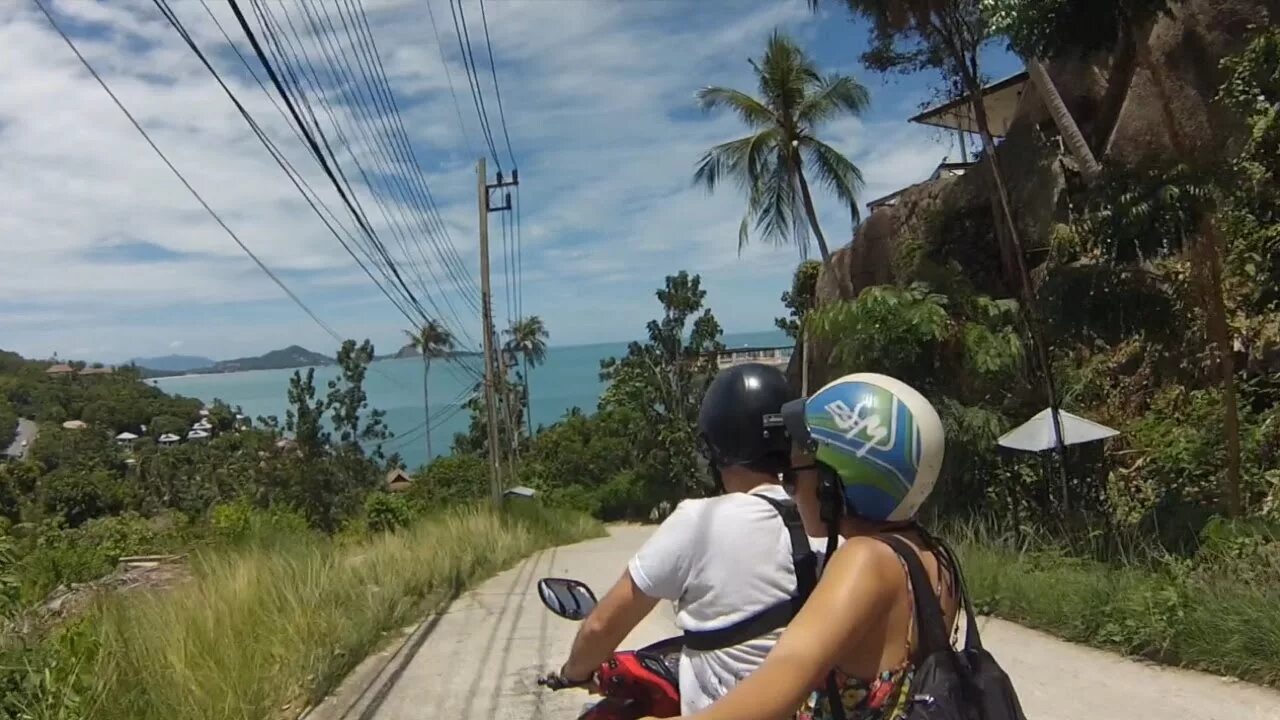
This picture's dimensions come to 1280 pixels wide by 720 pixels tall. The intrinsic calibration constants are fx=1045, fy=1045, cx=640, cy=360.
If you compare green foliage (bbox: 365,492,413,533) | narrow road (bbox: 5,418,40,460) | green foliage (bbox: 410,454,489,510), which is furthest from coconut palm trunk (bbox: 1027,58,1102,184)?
narrow road (bbox: 5,418,40,460)

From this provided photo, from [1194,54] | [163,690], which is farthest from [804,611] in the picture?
[1194,54]

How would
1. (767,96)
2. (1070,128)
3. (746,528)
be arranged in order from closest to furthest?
(746,528), (1070,128), (767,96)

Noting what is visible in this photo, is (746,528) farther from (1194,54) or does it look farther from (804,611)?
(1194,54)

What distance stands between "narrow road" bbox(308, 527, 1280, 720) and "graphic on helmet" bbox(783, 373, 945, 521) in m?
4.93

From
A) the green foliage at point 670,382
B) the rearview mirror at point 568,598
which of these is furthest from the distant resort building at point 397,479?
the rearview mirror at point 568,598

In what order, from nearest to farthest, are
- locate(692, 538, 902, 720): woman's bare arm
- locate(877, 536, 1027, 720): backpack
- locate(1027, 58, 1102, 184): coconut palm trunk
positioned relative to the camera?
1. locate(692, 538, 902, 720): woman's bare arm
2. locate(877, 536, 1027, 720): backpack
3. locate(1027, 58, 1102, 184): coconut palm trunk

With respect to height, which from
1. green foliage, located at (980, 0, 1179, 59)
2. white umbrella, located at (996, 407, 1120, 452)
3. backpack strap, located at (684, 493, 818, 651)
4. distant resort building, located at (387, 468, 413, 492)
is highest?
green foliage, located at (980, 0, 1179, 59)

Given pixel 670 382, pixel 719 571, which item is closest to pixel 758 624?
pixel 719 571

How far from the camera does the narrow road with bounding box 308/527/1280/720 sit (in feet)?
20.1

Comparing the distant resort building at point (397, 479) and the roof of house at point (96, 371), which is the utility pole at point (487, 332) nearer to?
the distant resort building at point (397, 479)

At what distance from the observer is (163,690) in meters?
5.65

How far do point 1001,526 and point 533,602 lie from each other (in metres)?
5.73

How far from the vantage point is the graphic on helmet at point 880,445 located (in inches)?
74.9

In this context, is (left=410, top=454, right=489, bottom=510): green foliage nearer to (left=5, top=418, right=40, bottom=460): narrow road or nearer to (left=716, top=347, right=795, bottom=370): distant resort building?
(left=716, top=347, right=795, bottom=370): distant resort building
